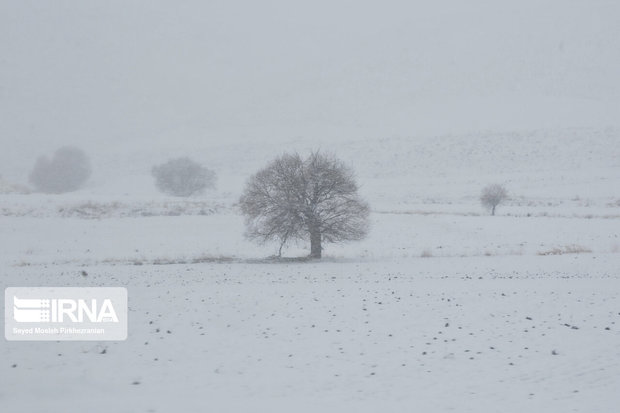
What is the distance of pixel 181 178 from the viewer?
67.7 meters

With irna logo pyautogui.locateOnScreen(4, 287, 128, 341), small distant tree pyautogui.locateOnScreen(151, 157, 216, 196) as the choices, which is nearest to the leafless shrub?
irna logo pyautogui.locateOnScreen(4, 287, 128, 341)

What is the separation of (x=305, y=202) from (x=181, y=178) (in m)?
42.3

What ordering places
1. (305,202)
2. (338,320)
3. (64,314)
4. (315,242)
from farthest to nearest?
(315,242) → (305,202) → (338,320) → (64,314)

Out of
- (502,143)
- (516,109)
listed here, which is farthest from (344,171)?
(516,109)

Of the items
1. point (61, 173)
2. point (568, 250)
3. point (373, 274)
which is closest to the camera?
point (373, 274)

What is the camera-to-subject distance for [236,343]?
1317 cm

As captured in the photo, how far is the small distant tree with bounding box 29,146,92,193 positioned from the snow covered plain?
52.3 metres

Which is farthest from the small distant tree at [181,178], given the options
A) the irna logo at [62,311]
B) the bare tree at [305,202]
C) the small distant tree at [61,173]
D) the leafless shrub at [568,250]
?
the irna logo at [62,311]

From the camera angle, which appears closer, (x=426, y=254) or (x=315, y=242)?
(x=315, y=242)

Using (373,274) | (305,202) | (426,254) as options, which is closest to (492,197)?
(426,254)

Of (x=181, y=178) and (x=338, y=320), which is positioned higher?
(x=181, y=178)

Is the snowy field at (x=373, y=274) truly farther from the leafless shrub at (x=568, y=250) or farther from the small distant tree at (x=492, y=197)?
the small distant tree at (x=492, y=197)

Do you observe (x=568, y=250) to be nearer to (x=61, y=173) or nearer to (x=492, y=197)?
(x=492, y=197)

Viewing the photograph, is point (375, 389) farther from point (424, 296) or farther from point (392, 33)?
point (392, 33)
